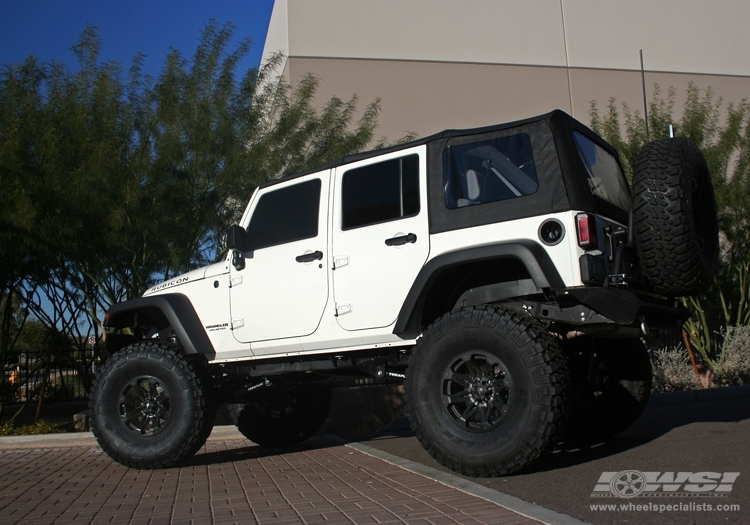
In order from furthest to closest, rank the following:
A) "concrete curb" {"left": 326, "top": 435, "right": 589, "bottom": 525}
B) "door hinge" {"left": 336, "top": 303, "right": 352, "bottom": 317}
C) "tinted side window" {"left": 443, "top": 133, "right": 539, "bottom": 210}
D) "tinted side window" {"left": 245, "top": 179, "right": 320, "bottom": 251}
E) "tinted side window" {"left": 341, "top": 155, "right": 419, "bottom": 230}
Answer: "tinted side window" {"left": 245, "top": 179, "right": 320, "bottom": 251}, "door hinge" {"left": 336, "top": 303, "right": 352, "bottom": 317}, "tinted side window" {"left": 341, "top": 155, "right": 419, "bottom": 230}, "tinted side window" {"left": 443, "top": 133, "right": 539, "bottom": 210}, "concrete curb" {"left": 326, "top": 435, "right": 589, "bottom": 525}

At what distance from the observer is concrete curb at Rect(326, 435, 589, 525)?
3936mm

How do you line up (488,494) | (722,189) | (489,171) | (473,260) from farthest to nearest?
(722,189)
(489,171)
(473,260)
(488,494)

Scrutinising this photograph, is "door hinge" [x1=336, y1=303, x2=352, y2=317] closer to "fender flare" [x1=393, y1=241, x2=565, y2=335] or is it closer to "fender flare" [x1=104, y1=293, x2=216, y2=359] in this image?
"fender flare" [x1=393, y1=241, x2=565, y2=335]

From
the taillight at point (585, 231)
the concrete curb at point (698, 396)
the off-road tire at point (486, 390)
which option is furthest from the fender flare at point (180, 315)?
the concrete curb at point (698, 396)

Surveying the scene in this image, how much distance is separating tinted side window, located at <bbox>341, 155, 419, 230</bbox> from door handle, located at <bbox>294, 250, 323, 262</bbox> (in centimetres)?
29

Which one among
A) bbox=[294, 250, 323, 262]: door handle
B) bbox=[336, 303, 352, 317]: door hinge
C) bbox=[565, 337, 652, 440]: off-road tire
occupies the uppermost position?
bbox=[294, 250, 323, 262]: door handle

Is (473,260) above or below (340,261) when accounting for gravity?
below

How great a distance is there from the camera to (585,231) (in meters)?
4.93

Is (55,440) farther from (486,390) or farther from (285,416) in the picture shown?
(486,390)

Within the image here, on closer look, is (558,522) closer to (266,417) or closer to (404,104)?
(266,417)

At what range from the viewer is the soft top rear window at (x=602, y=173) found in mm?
5575

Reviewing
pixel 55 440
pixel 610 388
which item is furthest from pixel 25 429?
pixel 610 388

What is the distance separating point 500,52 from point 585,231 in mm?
16278

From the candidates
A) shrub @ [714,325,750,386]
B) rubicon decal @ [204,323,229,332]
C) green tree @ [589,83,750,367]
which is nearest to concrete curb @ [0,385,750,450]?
rubicon decal @ [204,323,229,332]
